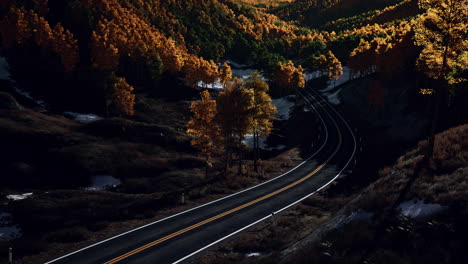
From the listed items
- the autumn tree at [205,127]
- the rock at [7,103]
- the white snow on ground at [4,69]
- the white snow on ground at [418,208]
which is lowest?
the white snow on ground at [418,208]

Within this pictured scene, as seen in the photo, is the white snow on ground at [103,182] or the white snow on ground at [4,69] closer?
the white snow on ground at [103,182]

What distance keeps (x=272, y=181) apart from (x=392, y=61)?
4742 centimetres

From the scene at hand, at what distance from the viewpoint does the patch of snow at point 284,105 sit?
81.4 meters

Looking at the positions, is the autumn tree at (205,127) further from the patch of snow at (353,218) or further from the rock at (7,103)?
the rock at (7,103)

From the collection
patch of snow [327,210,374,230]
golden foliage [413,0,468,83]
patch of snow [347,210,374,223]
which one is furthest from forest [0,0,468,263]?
patch of snow [347,210,374,223]

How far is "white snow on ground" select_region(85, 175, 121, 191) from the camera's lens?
122 ft

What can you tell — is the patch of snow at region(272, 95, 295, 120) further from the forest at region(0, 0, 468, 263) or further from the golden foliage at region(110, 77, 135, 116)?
the golden foliage at region(110, 77, 135, 116)

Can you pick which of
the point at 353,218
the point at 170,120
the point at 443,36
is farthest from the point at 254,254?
the point at 170,120

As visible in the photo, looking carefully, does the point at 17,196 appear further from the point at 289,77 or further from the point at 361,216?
the point at 289,77

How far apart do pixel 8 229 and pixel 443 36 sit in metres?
30.7

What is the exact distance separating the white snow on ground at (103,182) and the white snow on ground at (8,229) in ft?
43.9

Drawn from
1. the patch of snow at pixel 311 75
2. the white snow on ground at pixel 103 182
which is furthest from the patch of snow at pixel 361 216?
the patch of snow at pixel 311 75

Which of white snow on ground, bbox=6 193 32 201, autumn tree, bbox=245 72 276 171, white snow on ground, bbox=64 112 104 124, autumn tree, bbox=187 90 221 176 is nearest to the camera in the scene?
white snow on ground, bbox=6 193 32 201

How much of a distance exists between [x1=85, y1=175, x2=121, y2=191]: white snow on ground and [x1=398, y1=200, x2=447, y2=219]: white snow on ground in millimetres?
33404
